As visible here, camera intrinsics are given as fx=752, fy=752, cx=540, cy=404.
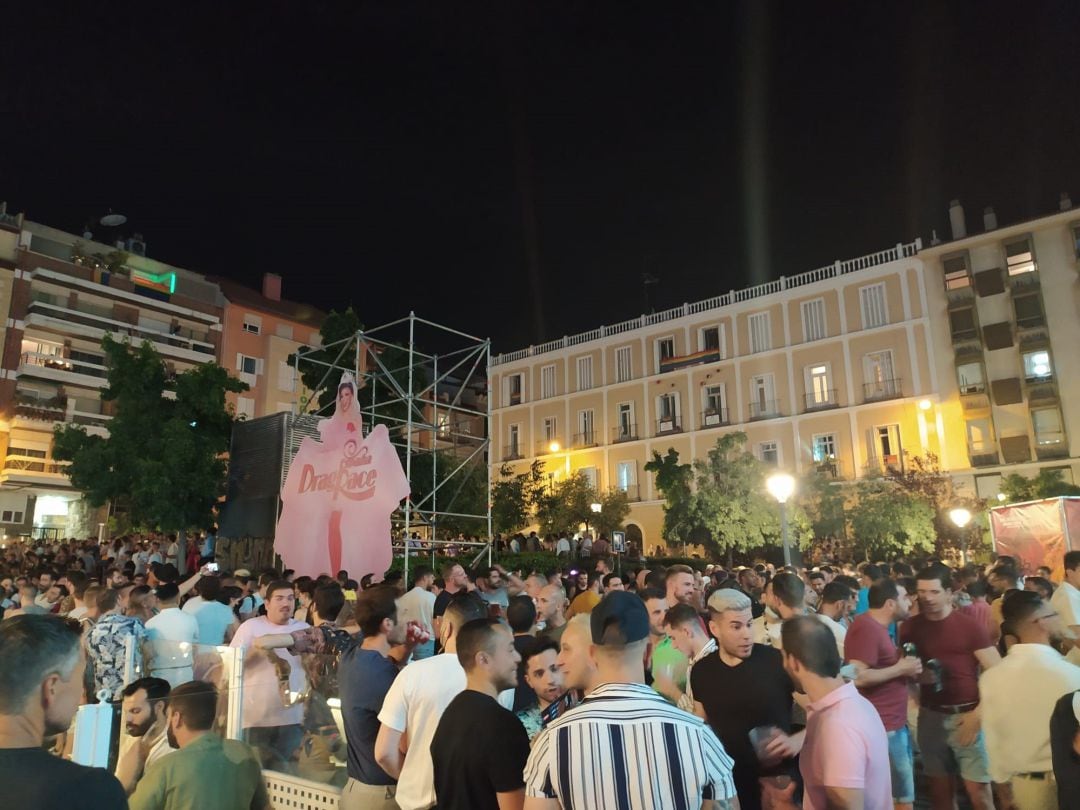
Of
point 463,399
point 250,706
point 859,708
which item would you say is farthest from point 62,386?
point 859,708

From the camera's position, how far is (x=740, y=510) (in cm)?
2909

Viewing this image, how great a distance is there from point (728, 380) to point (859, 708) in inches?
1423

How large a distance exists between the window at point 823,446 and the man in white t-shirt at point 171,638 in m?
31.8

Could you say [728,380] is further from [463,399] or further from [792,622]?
[792,622]

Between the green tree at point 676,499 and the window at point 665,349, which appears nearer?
the green tree at point 676,499

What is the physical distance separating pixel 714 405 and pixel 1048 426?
1414cm

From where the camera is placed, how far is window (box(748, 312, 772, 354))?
36.9m

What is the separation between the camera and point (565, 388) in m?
43.8

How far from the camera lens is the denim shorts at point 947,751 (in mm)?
4469

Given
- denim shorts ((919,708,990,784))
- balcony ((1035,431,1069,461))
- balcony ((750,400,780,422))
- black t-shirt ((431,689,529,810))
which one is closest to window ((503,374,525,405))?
balcony ((750,400,780,422))

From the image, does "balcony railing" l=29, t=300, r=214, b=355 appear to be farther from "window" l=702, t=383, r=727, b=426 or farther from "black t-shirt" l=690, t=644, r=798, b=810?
"black t-shirt" l=690, t=644, r=798, b=810

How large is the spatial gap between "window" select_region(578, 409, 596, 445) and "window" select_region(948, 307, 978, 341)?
1831 cm

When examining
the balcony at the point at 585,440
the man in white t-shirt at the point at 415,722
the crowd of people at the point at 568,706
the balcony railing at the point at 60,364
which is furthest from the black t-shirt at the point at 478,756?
the balcony railing at the point at 60,364

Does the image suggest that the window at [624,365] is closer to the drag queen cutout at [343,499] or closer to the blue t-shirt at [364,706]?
the drag queen cutout at [343,499]
